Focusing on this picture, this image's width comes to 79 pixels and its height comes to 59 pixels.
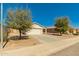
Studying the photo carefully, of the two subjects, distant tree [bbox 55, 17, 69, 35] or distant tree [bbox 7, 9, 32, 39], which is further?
distant tree [bbox 55, 17, 69, 35]

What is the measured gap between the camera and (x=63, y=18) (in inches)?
1227

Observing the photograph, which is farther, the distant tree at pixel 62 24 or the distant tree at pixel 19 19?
the distant tree at pixel 62 24

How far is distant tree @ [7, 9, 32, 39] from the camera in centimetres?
2081

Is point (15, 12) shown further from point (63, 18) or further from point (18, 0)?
point (63, 18)

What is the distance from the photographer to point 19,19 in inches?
828

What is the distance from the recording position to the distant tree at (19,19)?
20.8 meters

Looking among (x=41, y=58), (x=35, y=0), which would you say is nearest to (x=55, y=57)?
(x=41, y=58)

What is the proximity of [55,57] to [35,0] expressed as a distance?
4.00 metres

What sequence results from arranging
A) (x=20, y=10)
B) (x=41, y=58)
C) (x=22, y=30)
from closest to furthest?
(x=41, y=58), (x=20, y=10), (x=22, y=30)

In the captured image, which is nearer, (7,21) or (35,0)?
(35,0)

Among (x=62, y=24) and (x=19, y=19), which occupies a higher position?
(x=19, y=19)

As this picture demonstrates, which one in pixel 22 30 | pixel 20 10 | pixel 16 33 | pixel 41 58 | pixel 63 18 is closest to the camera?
pixel 41 58

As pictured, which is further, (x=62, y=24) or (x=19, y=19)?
(x=62, y=24)

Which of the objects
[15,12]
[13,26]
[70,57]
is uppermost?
[15,12]
